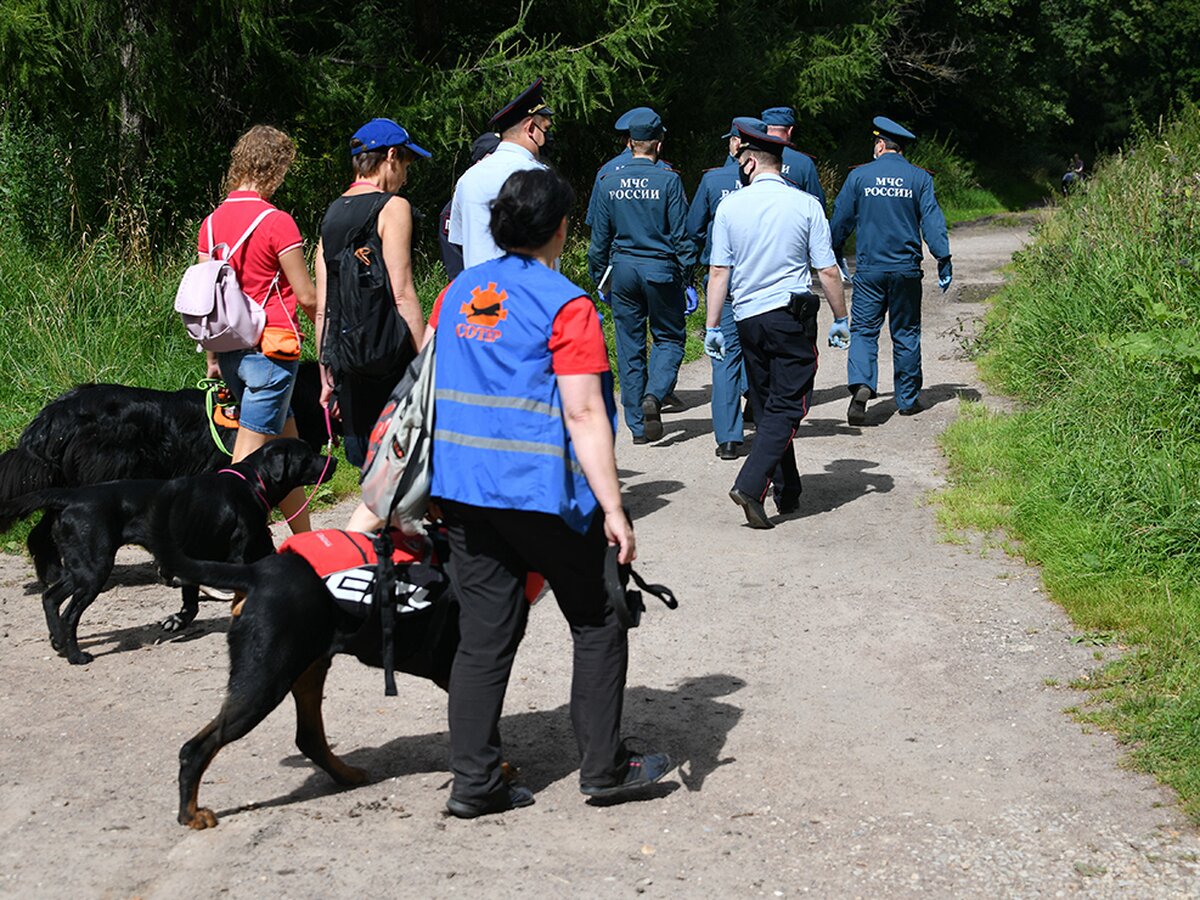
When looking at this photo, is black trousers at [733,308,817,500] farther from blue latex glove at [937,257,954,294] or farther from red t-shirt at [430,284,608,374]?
red t-shirt at [430,284,608,374]

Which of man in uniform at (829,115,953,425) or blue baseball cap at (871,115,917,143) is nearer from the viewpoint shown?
man in uniform at (829,115,953,425)

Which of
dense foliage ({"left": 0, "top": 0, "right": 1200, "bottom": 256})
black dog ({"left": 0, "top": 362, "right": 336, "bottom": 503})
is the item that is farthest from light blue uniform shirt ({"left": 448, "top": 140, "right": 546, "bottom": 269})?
dense foliage ({"left": 0, "top": 0, "right": 1200, "bottom": 256})

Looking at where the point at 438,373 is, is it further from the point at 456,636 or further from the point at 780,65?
the point at 780,65

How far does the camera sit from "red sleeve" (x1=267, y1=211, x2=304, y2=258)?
606 cm

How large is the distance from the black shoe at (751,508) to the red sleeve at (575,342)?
3.55 meters

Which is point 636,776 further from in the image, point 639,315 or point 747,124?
point 639,315

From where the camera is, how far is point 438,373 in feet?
13.2

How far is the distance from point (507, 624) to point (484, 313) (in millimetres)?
907

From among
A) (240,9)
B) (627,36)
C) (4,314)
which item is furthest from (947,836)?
(627,36)

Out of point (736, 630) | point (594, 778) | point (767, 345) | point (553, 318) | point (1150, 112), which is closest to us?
point (553, 318)

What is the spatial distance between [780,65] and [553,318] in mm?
20713

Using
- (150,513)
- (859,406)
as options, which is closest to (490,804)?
(150,513)

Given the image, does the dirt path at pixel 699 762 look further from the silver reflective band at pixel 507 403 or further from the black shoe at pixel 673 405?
the black shoe at pixel 673 405

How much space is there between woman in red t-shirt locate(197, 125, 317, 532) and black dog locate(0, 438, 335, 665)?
447 mm
